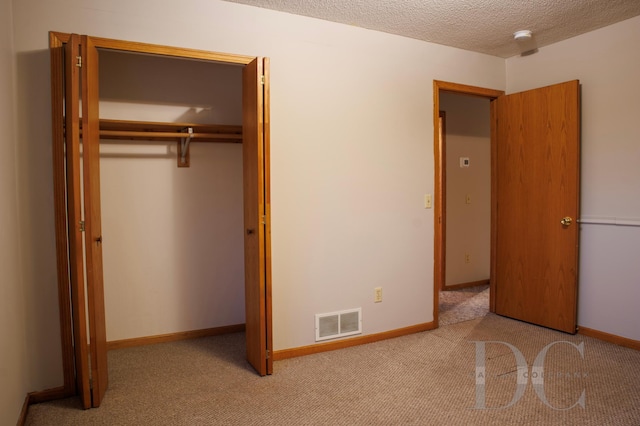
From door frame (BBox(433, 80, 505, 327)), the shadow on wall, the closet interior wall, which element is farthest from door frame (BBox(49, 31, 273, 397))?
door frame (BBox(433, 80, 505, 327))

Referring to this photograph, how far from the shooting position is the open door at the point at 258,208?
251 cm

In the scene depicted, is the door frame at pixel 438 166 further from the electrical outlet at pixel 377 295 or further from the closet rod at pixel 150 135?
the closet rod at pixel 150 135

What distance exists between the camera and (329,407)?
223cm

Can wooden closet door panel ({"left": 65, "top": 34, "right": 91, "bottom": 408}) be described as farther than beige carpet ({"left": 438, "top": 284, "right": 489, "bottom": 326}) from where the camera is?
No

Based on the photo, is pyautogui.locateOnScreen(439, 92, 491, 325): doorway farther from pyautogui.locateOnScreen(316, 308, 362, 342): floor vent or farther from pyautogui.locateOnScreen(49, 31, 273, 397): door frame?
pyautogui.locateOnScreen(49, 31, 273, 397): door frame

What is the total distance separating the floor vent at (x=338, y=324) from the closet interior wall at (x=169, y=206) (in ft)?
2.77

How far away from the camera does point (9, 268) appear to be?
201 centimetres

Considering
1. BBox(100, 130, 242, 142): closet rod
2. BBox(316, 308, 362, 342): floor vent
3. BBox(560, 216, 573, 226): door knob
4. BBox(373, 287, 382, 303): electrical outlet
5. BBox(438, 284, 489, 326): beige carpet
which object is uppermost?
BBox(100, 130, 242, 142): closet rod

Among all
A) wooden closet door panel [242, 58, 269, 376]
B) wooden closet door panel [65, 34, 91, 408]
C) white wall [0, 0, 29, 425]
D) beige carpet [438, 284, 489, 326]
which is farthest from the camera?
beige carpet [438, 284, 489, 326]

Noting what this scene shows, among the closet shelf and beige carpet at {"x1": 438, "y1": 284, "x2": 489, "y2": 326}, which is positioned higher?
the closet shelf

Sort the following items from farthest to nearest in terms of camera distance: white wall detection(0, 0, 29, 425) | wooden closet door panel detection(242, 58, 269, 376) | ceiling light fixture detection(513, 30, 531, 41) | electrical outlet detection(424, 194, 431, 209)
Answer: electrical outlet detection(424, 194, 431, 209) < ceiling light fixture detection(513, 30, 531, 41) < wooden closet door panel detection(242, 58, 269, 376) < white wall detection(0, 0, 29, 425)

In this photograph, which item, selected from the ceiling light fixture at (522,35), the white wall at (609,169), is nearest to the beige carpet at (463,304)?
the white wall at (609,169)

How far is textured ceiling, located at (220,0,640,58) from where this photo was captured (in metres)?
2.70

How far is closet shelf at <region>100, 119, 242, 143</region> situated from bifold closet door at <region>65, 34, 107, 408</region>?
660mm
